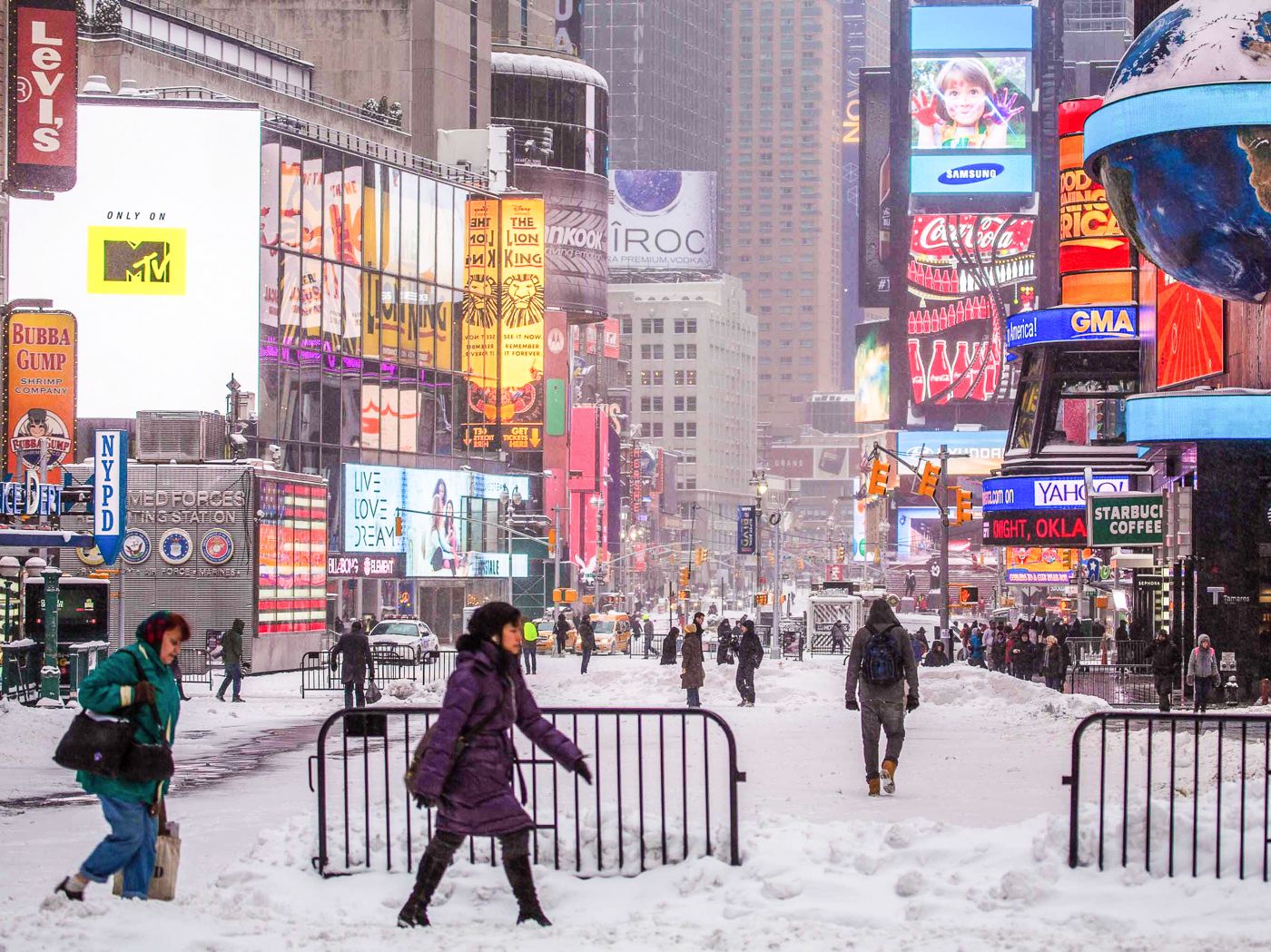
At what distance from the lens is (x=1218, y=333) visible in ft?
119

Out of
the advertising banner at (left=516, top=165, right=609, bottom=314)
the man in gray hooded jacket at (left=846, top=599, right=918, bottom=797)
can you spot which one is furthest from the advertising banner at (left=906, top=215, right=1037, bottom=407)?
the man in gray hooded jacket at (left=846, top=599, right=918, bottom=797)

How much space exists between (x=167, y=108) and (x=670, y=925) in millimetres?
70612

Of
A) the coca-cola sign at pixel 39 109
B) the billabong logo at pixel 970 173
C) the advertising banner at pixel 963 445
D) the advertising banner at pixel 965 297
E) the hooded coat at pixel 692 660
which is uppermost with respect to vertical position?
the billabong logo at pixel 970 173

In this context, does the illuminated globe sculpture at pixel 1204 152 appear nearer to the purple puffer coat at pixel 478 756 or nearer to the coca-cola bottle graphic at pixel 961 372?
the purple puffer coat at pixel 478 756

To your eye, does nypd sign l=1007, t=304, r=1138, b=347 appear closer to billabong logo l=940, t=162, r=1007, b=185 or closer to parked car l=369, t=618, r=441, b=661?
parked car l=369, t=618, r=441, b=661

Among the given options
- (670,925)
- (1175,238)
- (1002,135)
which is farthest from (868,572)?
(670,925)

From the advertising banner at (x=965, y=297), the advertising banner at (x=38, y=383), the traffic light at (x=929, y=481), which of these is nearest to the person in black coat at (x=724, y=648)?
the traffic light at (x=929, y=481)

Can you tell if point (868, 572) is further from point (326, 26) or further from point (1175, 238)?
point (1175, 238)

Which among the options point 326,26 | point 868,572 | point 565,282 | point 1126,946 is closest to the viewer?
point 1126,946

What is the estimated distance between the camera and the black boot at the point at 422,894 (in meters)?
10.2

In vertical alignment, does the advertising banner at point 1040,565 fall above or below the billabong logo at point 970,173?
below

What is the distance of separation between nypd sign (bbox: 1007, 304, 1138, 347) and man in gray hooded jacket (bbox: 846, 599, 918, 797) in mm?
30005

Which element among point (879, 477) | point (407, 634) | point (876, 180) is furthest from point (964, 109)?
point (879, 477)

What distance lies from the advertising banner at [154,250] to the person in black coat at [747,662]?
158ft
